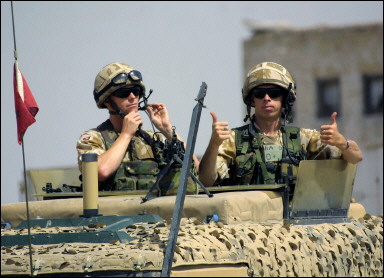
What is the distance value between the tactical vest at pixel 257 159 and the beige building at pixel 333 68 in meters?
25.7

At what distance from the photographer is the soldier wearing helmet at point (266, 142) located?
11.5m

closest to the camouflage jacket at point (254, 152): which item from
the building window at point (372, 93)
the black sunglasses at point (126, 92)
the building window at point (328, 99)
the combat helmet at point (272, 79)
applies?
the combat helmet at point (272, 79)

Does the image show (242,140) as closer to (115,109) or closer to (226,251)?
(115,109)

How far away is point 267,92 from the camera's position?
1176 centimetres

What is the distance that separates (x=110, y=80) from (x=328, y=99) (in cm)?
2778

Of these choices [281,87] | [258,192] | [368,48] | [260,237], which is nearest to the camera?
[260,237]

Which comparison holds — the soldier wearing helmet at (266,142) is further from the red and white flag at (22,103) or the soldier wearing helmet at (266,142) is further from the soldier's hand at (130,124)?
the red and white flag at (22,103)

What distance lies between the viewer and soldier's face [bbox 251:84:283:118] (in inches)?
463

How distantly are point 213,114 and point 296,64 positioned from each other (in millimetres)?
29023

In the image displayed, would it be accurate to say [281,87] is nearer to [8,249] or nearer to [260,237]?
[260,237]

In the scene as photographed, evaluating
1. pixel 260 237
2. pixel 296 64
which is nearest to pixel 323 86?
pixel 296 64

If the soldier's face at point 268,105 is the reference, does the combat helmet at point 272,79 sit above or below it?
above

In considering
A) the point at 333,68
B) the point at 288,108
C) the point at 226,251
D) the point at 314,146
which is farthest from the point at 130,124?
the point at 333,68

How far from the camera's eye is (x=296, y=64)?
39.3m
